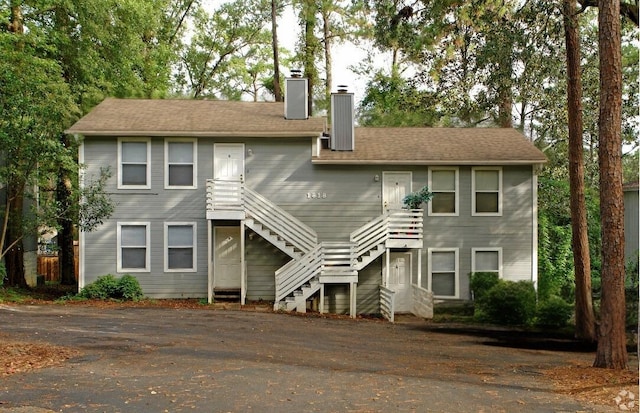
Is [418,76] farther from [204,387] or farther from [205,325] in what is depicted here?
[204,387]

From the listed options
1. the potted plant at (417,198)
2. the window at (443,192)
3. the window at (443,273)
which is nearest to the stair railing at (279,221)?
the potted plant at (417,198)

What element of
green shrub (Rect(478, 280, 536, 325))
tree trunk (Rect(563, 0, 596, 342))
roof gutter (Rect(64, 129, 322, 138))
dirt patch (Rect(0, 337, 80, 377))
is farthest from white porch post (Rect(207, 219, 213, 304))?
tree trunk (Rect(563, 0, 596, 342))

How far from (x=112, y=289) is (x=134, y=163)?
4.04 metres

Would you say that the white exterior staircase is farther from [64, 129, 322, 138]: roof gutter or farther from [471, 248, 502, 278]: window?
[471, 248, 502, 278]: window

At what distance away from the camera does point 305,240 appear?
21.5 metres

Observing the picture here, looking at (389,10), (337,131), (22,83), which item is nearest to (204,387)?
(389,10)

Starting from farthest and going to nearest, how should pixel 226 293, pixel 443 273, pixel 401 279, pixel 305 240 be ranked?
pixel 443 273, pixel 401 279, pixel 226 293, pixel 305 240

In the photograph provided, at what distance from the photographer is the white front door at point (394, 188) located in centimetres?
2272

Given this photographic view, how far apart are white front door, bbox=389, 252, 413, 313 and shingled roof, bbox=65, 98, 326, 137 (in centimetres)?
491

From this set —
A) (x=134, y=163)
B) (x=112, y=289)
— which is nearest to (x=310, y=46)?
(x=134, y=163)

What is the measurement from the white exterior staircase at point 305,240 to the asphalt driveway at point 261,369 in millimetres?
2881

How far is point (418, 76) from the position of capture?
31156mm

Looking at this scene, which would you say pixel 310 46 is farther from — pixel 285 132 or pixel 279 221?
pixel 279 221

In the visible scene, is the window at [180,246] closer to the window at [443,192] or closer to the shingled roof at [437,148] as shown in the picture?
the shingled roof at [437,148]
